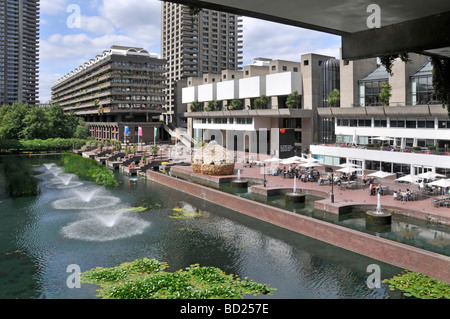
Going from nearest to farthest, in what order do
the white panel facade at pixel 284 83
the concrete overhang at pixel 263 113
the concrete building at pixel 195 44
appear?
the concrete overhang at pixel 263 113
the white panel facade at pixel 284 83
the concrete building at pixel 195 44

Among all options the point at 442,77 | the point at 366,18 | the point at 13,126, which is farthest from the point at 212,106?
the point at 366,18

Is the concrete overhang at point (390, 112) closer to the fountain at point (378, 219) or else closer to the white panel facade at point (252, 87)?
the fountain at point (378, 219)

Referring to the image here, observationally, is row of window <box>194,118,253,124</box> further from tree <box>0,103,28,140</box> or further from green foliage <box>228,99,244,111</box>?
tree <box>0,103,28,140</box>

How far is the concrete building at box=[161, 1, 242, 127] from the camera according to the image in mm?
126625

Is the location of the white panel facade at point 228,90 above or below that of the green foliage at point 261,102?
above

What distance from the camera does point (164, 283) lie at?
54.7 feet

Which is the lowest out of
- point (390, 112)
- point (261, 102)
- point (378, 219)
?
point (378, 219)

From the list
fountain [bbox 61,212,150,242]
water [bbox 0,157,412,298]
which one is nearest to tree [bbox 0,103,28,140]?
water [bbox 0,157,412,298]

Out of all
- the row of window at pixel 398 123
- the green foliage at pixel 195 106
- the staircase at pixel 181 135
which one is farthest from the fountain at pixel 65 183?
the green foliage at pixel 195 106

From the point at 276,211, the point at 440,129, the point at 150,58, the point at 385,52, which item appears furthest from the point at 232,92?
the point at 385,52

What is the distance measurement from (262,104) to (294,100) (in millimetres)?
8126

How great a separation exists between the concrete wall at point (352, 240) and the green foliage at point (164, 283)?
278 inches

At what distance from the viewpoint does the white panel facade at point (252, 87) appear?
224ft

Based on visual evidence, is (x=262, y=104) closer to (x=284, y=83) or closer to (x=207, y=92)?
(x=284, y=83)
